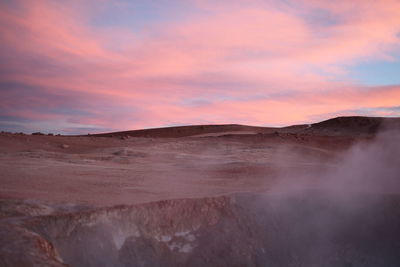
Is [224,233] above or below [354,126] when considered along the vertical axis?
below

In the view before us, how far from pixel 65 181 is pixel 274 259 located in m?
5.35

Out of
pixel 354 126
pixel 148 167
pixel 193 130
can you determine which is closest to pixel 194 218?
pixel 148 167

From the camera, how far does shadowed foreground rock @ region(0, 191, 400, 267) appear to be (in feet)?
17.6

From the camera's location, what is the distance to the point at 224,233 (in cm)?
656

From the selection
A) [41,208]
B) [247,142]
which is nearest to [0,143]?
[247,142]

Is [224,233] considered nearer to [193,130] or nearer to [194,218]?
[194,218]

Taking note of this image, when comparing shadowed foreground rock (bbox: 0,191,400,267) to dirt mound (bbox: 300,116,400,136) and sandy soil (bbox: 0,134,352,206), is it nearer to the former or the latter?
sandy soil (bbox: 0,134,352,206)

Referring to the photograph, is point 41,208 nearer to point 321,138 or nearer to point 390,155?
point 390,155

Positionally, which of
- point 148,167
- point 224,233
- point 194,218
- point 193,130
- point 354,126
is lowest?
point 224,233

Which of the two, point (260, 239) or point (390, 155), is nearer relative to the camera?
point (260, 239)

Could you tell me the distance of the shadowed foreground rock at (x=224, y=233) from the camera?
5371 mm

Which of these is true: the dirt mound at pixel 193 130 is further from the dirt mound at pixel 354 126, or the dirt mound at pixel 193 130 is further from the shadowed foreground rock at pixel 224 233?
the shadowed foreground rock at pixel 224 233

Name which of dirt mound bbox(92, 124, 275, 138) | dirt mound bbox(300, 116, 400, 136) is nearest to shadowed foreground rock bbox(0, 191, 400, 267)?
dirt mound bbox(300, 116, 400, 136)

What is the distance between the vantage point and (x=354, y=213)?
294 inches
